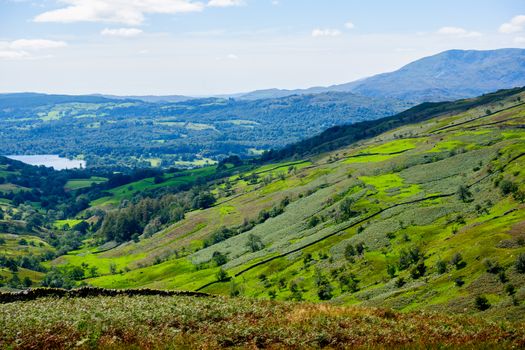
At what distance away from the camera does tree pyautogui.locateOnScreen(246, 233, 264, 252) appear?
144 meters

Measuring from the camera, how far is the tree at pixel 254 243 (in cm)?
14350

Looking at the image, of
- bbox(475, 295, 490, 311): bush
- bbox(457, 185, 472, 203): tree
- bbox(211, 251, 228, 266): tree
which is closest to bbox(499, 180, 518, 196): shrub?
bbox(457, 185, 472, 203): tree

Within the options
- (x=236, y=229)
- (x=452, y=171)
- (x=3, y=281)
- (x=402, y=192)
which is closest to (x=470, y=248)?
(x=402, y=192)

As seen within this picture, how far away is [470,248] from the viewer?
75.4m

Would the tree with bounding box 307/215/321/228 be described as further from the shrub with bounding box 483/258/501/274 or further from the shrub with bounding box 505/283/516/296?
the shrub with bounding box 505/283/516/296

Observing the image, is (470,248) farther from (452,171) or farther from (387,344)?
(452,171)

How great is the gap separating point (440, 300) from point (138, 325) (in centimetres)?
4133

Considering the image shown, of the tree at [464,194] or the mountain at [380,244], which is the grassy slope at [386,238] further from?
the tree at [464,194]

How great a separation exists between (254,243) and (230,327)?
114912mm

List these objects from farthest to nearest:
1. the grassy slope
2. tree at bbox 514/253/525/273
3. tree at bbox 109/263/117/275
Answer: tree at bbox 109/263/117/275
the grassy slope
tree at bbox 514/253/525/273

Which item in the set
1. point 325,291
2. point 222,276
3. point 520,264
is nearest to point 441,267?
point 520,264

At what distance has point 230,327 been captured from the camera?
32000 millimetres

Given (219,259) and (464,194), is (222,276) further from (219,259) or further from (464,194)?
(464,194)

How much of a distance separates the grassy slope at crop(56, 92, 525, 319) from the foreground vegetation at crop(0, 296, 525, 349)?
20.6 metres
